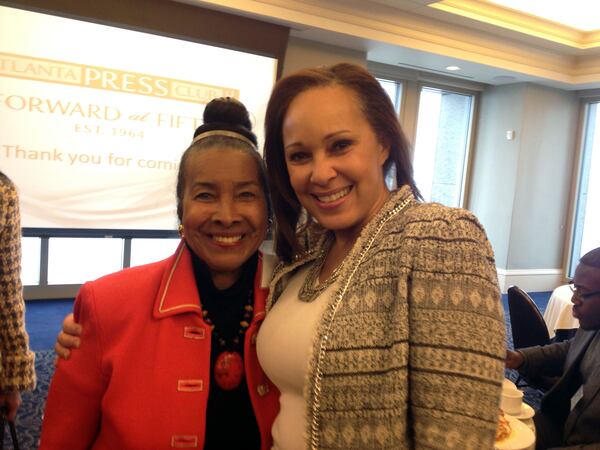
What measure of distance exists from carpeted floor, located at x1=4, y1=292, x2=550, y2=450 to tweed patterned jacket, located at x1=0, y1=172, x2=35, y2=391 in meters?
1.29

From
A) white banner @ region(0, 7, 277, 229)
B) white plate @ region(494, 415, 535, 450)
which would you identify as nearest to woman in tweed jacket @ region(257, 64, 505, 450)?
white plate @ region(494, 415, 535, 450)

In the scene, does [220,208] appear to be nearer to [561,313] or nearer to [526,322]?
[526,322]

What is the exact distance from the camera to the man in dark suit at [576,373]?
203cm

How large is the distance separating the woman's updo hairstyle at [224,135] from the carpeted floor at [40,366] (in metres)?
1.66

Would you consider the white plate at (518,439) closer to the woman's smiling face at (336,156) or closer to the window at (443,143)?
the woman's smiling face at (336,156)

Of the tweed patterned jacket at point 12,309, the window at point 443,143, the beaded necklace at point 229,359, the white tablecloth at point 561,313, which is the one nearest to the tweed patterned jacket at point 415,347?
the beaded necklace at point 229,359

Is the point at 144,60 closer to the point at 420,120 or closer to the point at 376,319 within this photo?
the point at 420,120

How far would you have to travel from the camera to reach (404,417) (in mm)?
938

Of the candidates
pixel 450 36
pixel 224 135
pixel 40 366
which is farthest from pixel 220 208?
pixel 450 36

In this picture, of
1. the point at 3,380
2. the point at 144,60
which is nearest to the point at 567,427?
the point at 3,380

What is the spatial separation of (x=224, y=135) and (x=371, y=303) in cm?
59

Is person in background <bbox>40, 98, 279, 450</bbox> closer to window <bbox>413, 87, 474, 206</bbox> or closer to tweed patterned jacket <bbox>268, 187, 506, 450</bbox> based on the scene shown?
tweed patterned jacket <bbox>268, 187, 506, 450</bbox>

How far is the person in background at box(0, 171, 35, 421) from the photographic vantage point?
1698 mm

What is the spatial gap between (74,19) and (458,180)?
5.99 metres
